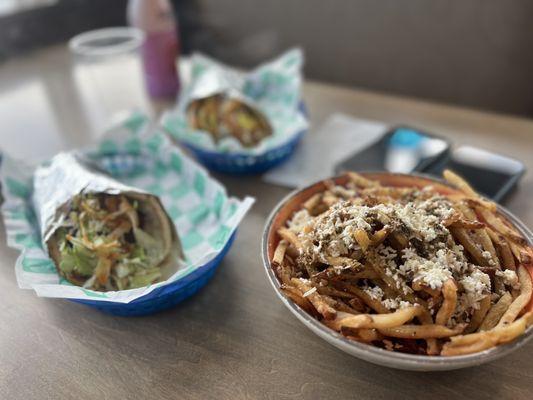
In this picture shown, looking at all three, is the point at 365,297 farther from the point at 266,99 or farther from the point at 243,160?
the point at 266,99

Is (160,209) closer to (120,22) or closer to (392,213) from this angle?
(392,213)

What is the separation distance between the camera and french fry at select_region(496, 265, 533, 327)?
0.70 m

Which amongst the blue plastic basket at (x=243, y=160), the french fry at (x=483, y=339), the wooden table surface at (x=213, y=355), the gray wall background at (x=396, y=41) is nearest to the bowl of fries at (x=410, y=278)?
the french fry at (x=483, y=339)

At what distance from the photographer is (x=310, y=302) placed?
751 mm

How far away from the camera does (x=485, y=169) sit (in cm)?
130

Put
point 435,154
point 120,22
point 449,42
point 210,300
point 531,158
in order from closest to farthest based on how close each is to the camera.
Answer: point 210,300
point 435,154
point 531,158
point 449,42
point 120,22

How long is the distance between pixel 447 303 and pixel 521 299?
0.44ft

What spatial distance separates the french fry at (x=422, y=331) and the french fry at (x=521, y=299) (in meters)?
0.07

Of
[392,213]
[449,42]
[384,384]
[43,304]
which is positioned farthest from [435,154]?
[449,42]

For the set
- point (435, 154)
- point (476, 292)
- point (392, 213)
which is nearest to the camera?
point (476, 292)

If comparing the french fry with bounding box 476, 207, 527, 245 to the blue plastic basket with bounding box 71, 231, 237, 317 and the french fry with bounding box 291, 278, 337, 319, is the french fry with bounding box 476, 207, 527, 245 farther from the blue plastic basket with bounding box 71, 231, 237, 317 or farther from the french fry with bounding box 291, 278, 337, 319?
the blue plastic basket with bounding box 71, 231, 237, 317

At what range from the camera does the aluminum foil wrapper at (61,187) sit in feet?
3.33

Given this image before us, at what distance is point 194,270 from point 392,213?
39cm

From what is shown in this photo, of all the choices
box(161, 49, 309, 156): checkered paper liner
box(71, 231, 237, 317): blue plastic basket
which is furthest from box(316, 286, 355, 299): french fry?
box(161, 49, 309, 156): checkered paper liner
